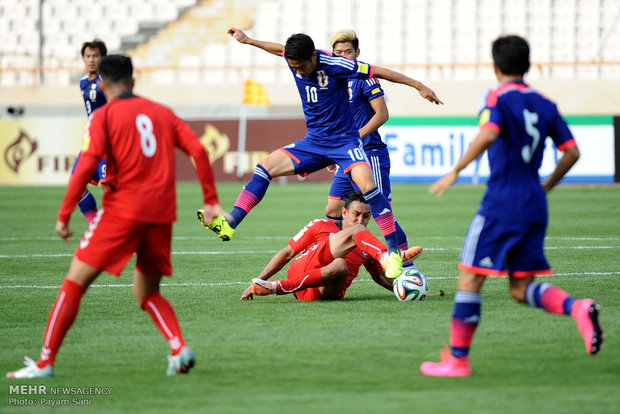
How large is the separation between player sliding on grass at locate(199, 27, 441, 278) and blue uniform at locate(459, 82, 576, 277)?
2.66m

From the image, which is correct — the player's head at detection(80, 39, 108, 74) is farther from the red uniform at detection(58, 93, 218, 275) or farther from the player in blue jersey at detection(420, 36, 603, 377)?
the player in blue jersey at detection(420, 36, 603, 377)

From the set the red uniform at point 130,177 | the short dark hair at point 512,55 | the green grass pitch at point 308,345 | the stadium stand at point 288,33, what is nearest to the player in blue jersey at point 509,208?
the short dark hair at point 512,55

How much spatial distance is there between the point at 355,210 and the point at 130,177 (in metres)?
3.17

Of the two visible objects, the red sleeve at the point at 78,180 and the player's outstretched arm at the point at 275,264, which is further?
the player's outstretched arm at the point at 275,264

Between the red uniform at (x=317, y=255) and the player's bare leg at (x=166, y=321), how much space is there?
8.43 ft

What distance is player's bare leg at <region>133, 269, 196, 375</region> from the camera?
16.8 ft

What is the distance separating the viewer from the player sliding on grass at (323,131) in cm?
789

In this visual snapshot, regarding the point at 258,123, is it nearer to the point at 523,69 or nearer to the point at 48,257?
the point at 48,257

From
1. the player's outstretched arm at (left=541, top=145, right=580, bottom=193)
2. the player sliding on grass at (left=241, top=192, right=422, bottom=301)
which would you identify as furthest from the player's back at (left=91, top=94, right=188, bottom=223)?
the player sliding on grass at (left=241, top=192, right=422, bottom=301)

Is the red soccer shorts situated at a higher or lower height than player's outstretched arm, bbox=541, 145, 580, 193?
lower

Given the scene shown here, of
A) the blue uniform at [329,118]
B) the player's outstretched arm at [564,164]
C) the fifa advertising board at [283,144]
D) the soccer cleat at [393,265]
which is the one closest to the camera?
the player's outstretched arm at [564,164]

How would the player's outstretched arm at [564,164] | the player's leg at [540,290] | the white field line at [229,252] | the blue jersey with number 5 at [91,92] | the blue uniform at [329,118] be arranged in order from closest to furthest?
1. the player's leg at [540,290]
2. the player's outstretched arm at [564,164]
3. the blue uniform at [329,118]
4. the blue jersey with number 5 at [91,92]
5. the white field line at [229,252]

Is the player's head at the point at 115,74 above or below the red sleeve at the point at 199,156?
above

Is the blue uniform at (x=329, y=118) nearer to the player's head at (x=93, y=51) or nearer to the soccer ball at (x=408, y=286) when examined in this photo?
the soccer ball at (x=408, y=286)
